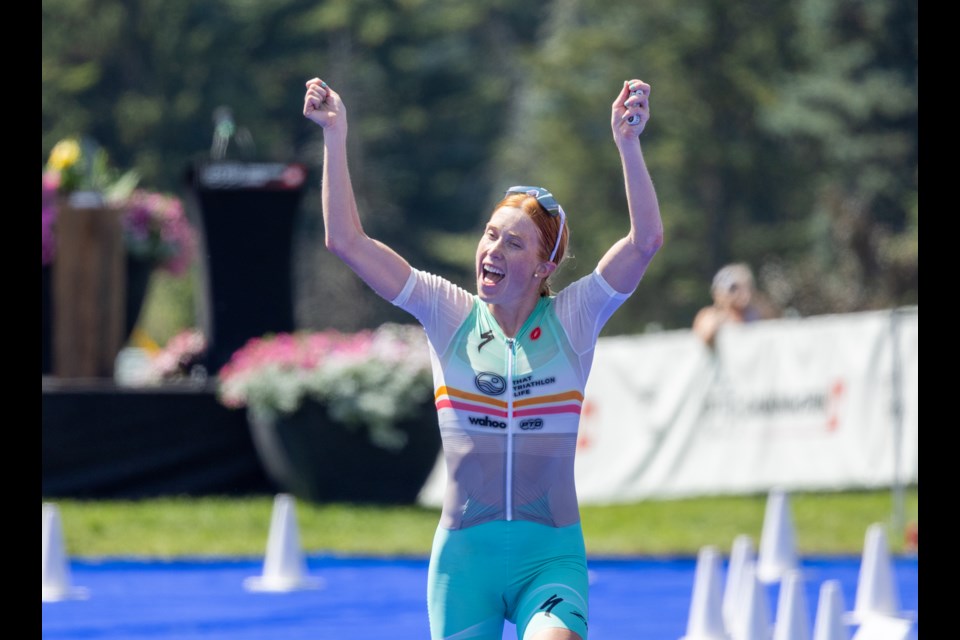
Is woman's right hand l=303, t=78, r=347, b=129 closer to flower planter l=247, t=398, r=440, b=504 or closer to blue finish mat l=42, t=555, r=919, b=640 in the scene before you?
blue finish mat l=42, t=555, r=919, b=640

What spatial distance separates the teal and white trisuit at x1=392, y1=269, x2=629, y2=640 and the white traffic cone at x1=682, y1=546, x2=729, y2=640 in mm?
3176

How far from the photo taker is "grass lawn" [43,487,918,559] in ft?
41.8

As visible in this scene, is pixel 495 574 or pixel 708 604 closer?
pixel 495 574

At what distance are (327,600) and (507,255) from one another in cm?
538

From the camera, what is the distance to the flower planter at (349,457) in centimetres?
1441

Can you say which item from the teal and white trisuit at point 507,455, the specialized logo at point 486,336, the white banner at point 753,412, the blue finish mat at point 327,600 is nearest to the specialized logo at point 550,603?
the teal and white trisuit at point 507,455

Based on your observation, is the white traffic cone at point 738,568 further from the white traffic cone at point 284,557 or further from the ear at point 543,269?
the ear at point 543,269

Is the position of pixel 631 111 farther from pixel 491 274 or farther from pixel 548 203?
pixel 491 274

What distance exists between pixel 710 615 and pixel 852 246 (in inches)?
1476

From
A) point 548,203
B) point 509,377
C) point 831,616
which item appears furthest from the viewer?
point 831,616

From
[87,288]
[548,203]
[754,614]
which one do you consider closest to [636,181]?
[548,203]

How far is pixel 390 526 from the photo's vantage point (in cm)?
1352
